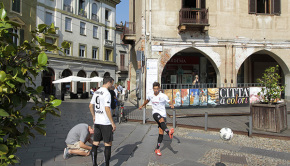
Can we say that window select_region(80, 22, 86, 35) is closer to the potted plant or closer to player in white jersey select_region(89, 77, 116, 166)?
the potted plant

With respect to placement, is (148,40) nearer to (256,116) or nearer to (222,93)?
(222,93)

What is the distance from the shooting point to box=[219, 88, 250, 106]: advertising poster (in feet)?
45.4

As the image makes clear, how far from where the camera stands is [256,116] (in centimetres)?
745

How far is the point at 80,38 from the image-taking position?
31.7 meters

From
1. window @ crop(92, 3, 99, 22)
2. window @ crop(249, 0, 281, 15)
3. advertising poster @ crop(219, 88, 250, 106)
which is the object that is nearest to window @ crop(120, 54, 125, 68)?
window @ crop(92, 3, 99, 22)

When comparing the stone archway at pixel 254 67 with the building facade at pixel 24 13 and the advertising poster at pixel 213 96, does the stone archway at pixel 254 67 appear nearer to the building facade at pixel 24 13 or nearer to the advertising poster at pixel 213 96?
the advertising poster at pixel 213 96

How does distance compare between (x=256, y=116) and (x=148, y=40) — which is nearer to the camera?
(x=256, y=116)

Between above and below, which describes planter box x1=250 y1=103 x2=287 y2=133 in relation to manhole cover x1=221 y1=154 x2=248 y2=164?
above

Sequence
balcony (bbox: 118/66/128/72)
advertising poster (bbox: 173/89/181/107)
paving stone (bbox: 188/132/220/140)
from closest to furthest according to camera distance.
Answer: paving stone (bbox: 188/132/220/140) → advertising poster (bbox: 173/89/181/107) → balcony (bbox: 118/66/128/72)

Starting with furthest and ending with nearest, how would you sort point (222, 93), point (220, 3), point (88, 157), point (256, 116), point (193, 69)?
point (193, 69) → point (220, 3) → point (222, 93) → point (256, 116) → point (88, 157)

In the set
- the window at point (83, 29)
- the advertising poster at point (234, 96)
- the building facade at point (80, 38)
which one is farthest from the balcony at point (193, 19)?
the window at point (83, 29)

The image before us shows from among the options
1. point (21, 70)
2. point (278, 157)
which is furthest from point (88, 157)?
point (278, 157)

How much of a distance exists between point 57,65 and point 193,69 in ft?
60.0

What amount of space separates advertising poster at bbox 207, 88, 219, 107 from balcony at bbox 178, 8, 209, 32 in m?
3.93
